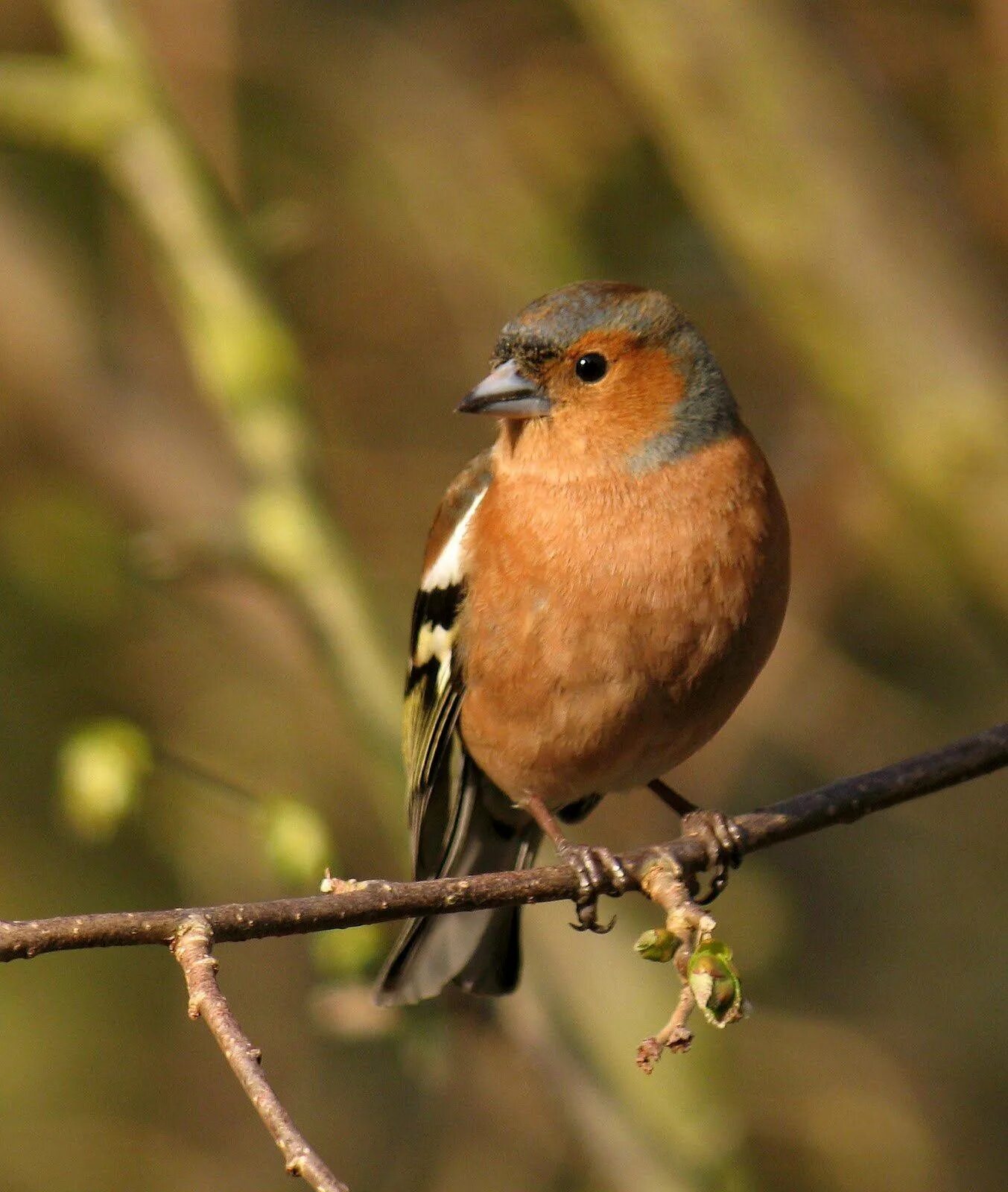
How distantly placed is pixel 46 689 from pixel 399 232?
8.27 feet

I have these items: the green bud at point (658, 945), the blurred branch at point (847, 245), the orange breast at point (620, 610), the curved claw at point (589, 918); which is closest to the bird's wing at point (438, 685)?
the orange breast at point (620, 610)

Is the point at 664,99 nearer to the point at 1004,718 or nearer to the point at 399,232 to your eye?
the point at 399,232

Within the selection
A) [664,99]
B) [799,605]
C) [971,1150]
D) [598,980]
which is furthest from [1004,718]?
[664,99]

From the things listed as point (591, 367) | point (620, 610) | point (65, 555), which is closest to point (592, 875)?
point (620, 610)

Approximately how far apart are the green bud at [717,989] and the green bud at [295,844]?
159 cm

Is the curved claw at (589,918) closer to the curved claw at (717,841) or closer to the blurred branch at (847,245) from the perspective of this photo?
the curved claw at (717,841)

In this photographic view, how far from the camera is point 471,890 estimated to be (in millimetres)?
2805

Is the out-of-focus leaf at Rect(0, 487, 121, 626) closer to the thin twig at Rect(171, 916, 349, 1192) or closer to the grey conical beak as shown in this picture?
the grey conical beak

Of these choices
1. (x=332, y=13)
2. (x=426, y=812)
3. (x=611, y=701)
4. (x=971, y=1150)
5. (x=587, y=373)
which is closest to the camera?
(x=611, y=701)

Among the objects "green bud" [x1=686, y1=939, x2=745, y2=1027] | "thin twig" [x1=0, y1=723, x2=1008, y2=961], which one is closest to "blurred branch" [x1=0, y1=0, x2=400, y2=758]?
"thin twig" [x1=0, y1=723, x2=1008, y2=961]

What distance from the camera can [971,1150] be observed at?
21.9 ft

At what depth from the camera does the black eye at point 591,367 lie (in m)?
4.38

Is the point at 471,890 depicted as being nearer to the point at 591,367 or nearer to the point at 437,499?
the point at 591,367

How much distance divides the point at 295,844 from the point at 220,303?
2325 mm
